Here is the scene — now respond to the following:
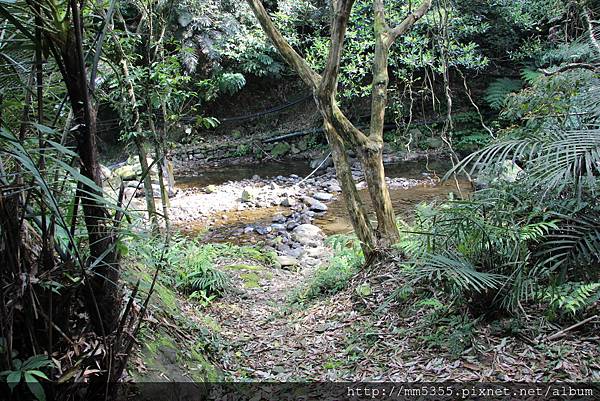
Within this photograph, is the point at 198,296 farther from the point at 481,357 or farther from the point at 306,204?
the point at 306,204

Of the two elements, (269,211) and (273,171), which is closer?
(269,211)

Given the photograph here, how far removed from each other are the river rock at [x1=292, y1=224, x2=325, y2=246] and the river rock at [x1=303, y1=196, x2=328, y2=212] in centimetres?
94

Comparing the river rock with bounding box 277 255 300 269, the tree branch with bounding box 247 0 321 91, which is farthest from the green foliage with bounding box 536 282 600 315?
the river rock with bounding box 277 255 300 269

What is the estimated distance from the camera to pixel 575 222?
2.05 meters

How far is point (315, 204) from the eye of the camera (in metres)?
7.62

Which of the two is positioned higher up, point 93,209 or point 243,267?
point 93,209

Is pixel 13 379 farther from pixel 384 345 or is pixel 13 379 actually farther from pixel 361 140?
pixel 361 140

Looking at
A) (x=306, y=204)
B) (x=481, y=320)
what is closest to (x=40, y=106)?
(x=481, y=320)

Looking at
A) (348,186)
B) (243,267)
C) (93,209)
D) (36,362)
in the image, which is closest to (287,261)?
(243,267)

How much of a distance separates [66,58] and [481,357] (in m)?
1.88

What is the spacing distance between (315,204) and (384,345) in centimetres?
539

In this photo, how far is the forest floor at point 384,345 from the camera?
6.00ft

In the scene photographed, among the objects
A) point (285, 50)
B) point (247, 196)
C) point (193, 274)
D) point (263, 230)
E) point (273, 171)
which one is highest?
point (285, 50)

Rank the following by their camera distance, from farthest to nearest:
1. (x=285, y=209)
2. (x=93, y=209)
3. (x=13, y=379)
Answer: (x=285, y=209) → (x=93, y=209) → (x=13, y=379)
